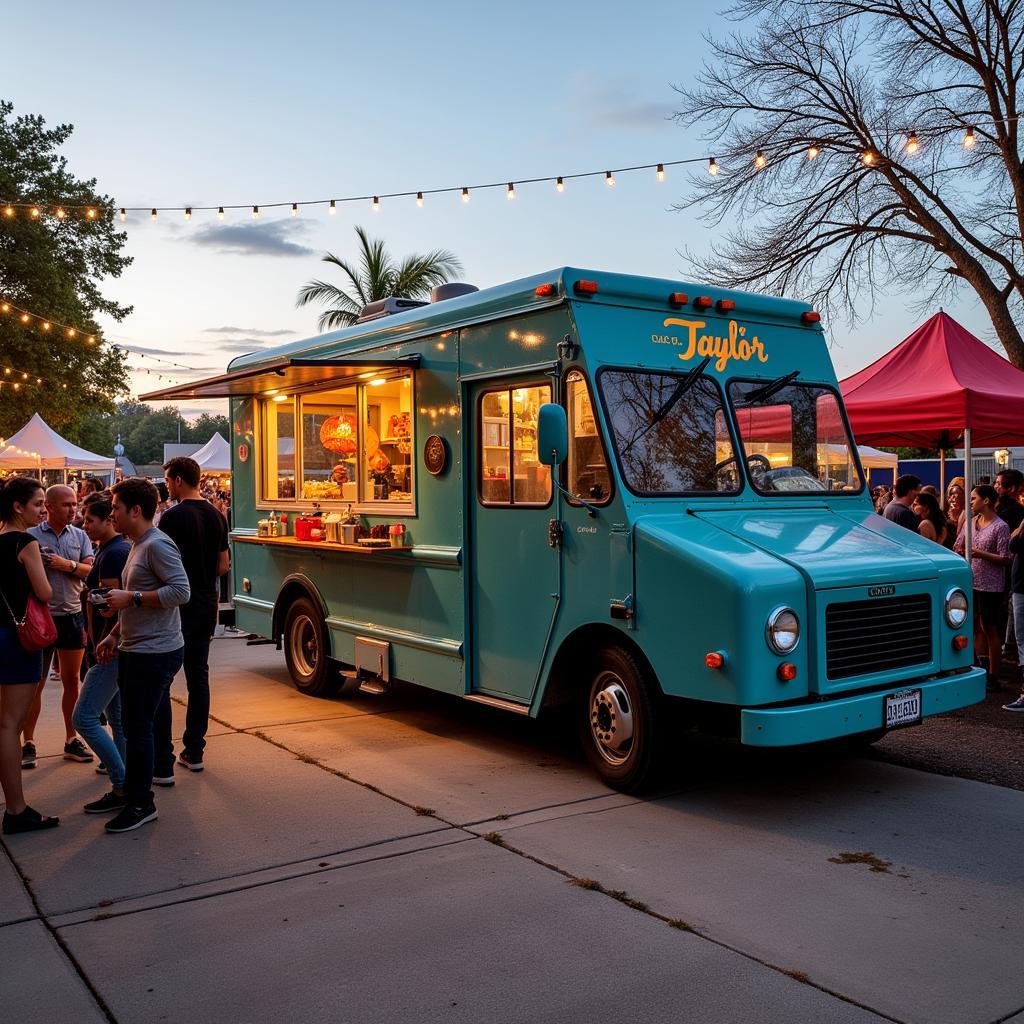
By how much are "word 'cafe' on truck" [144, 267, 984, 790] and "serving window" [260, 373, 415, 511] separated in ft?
0.12

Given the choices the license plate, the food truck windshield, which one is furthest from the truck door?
the license plate

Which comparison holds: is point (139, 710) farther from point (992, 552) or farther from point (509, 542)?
point (992, 552)

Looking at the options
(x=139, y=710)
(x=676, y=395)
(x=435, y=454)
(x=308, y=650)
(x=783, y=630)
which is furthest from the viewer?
(x=308, y=650)

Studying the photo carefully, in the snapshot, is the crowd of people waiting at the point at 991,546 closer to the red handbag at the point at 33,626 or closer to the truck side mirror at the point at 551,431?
the truck side mirror at the point at 551,431

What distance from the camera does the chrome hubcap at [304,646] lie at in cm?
927

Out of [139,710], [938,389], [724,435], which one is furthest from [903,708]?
[938,389]

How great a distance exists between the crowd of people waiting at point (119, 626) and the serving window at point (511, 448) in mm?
1776

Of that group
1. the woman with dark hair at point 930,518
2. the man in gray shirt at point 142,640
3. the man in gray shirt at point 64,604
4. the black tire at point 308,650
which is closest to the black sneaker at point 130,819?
the man in gray shirt at point 142,640

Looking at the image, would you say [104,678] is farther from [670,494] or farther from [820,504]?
[820,504]

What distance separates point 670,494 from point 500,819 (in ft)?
6.75

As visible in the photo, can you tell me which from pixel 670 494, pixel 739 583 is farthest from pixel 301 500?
pixel 739 583

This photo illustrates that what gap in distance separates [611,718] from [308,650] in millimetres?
4105

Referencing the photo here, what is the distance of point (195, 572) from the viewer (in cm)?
673

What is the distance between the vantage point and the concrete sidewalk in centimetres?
370
